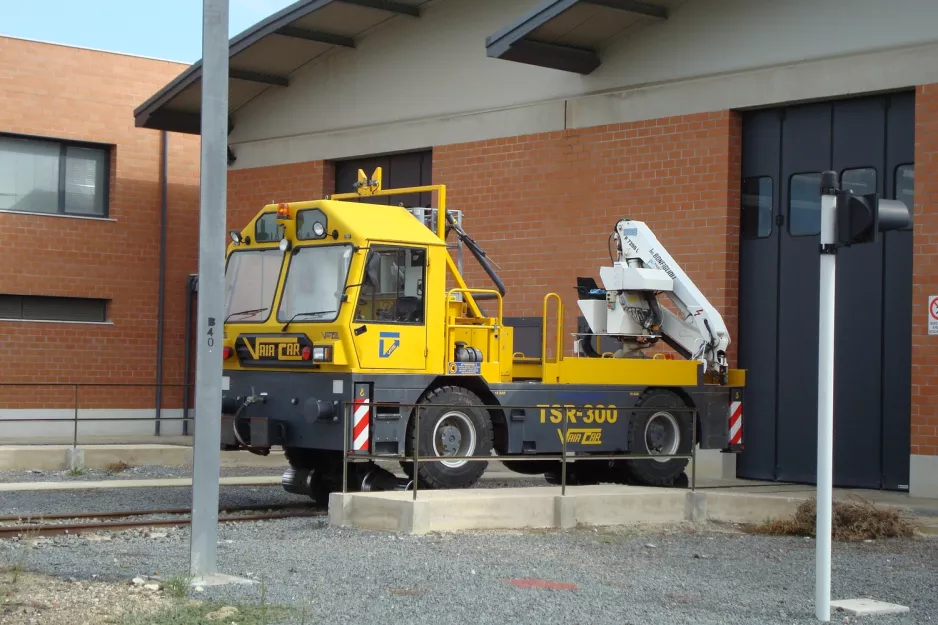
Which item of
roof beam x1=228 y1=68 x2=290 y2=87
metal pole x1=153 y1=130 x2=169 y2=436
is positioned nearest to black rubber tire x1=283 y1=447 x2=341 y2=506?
roof beam x1=228 y1=68 x2=290 y2=87

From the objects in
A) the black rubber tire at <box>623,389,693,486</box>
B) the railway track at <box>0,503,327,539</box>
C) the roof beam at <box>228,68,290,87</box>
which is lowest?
the railway track at <box>0,503,327,539</box>

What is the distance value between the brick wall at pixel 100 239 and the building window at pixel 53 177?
0.32 metres

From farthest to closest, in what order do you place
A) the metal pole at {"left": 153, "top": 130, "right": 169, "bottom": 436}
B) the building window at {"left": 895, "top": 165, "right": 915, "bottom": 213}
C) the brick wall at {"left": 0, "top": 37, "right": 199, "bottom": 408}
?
the metal pole at {"left": 153, "top": 130, "right": 169, "bottom": 436}
the brick wall at {"left": 0, "top": 37, "right": 199, "bottom": 408}
the building window at {"left": 895, "top": 165, "right": 915, "bottom": 213}

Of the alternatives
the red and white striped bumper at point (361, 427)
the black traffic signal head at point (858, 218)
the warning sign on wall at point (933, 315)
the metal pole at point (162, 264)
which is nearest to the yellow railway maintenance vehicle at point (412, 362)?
the red and white striped bumper at point (361, 427)

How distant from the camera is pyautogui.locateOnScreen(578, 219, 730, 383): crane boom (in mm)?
16188

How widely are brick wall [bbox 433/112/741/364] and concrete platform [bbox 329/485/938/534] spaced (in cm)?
578

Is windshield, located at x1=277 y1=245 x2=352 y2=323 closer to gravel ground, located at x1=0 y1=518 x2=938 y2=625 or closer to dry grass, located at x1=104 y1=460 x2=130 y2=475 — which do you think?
gravel ground, located at x1=0 y1=518 x2=938 y2=625

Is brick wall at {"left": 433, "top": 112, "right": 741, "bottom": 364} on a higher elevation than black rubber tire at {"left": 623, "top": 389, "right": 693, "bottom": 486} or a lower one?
higher

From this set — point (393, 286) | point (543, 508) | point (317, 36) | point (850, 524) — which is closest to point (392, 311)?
point (393, 286)

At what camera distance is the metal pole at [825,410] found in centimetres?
833

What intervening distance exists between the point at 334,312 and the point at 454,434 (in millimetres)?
1854

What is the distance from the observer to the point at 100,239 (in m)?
27.2

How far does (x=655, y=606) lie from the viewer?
8.70 m

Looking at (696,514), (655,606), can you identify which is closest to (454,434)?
(696,514)
